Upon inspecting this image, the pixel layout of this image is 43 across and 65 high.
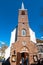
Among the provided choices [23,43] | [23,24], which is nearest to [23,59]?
[23,43]

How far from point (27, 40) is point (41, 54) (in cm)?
438

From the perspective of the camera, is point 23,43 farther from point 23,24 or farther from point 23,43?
point 23,24

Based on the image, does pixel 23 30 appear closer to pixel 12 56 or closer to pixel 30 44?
pixel 30 44

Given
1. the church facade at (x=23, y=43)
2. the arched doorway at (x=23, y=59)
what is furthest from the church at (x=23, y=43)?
the arched doorway at (x=23, y=59)

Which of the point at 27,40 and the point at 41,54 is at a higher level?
the point at 27,40

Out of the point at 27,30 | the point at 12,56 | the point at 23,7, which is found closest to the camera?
the point at 12,56

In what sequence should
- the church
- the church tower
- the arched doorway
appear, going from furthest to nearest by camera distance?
the church tower, the church, the arched doorway

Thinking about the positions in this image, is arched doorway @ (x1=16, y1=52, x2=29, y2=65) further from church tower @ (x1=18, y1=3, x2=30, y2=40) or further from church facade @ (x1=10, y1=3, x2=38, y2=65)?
church tower @ (x1=18, y1=3, x2=30, y2=40)

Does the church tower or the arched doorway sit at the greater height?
the church tower

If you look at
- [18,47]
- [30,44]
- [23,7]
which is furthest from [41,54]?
[23,7]

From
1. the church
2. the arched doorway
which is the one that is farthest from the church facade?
the arched doorway

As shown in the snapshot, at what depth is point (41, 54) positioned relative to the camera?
2586 cm

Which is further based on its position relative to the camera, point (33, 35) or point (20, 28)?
point (33, 35)

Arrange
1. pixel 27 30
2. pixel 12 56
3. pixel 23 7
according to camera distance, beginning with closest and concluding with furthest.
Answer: pixel 12 56 < pixel 27 30 < pixel 23 7
